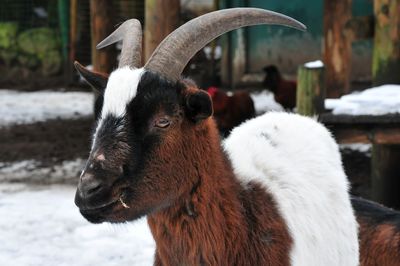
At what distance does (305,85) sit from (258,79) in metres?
8.00

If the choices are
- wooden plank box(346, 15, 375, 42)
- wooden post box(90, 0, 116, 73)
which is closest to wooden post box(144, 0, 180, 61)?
wooden plank box(346, 15, 375, 42)

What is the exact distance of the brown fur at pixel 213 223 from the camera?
2.96 m

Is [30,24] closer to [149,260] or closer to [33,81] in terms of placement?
[33,81]

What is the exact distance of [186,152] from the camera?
9.68ft

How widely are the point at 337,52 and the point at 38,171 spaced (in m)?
3.34

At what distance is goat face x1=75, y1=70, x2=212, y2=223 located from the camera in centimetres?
267

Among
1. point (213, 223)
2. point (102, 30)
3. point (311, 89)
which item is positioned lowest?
point (213, 223)

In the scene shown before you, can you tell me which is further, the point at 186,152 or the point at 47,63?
the point at 47,63

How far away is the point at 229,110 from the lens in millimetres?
8625

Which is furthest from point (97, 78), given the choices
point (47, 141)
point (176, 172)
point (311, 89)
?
point (47, 141)

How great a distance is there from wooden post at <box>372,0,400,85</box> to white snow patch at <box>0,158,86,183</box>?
3.22m

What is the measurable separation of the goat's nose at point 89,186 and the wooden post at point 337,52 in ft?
14.3

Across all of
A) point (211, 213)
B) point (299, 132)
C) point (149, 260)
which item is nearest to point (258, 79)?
point (149, 260)

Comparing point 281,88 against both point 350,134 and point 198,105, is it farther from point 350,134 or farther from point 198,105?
point 198,105
